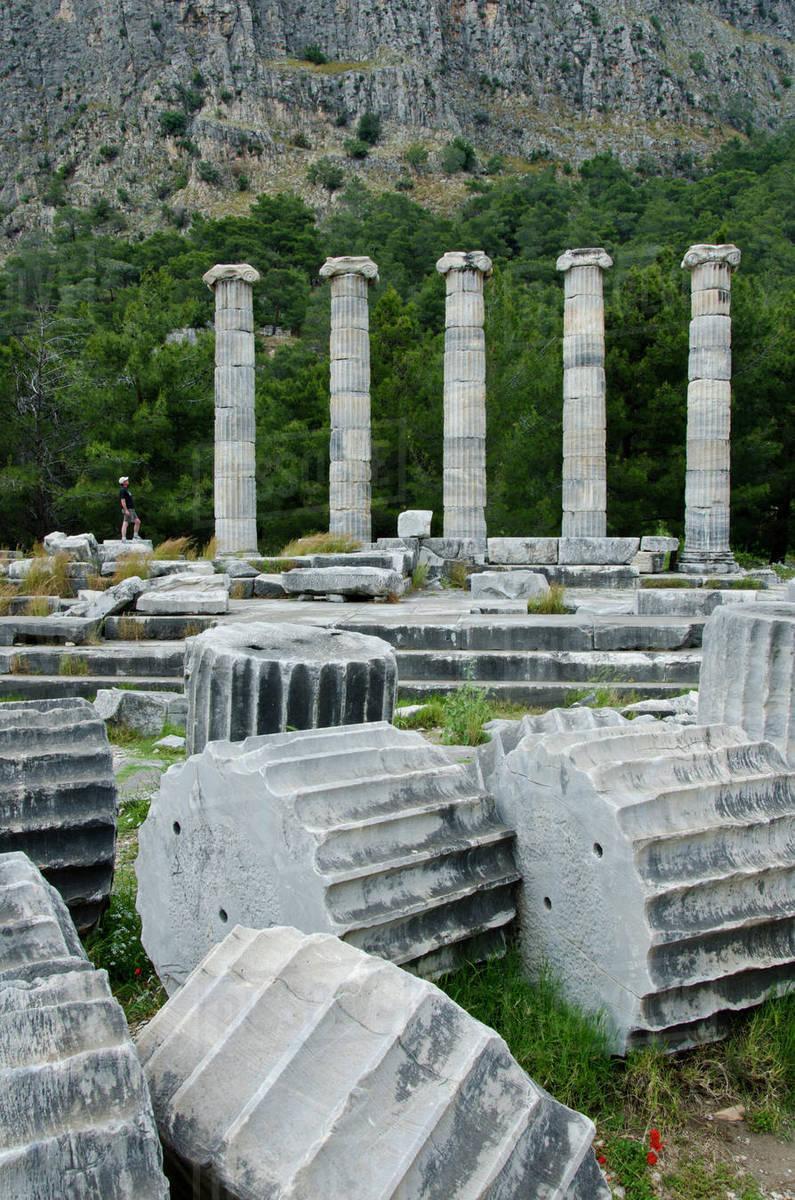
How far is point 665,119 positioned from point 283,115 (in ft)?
109

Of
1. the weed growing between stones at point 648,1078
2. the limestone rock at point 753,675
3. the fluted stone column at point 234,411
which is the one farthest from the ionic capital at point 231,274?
the weed growing between stones at point 648,1078

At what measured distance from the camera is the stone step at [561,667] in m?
8.90

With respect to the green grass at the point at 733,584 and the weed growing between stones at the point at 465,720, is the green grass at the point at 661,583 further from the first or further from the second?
the weed growing between stones at the point at 465,720

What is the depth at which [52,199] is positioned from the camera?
78.6m

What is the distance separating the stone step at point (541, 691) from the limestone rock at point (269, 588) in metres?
6.11

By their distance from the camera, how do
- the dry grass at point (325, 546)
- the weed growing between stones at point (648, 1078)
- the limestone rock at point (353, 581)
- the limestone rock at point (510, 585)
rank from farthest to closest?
the dry grass at point (325, 546) < the limestone rock at point (510, 585) < the limestone rock at point (353, 581) < the weed growing between stones at point (648, 1078)

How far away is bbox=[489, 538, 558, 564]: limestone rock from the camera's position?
60.2ft

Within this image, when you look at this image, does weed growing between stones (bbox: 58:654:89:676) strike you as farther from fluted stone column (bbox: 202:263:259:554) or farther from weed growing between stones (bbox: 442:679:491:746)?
fluted stone column (bbox: 202:263:259:554)

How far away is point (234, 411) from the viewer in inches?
779

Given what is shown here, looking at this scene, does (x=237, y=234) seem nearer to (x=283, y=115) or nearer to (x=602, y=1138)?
(x=283, y=115)

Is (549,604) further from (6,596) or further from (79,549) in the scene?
(79,549)

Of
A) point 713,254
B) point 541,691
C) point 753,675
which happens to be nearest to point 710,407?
point 713,254

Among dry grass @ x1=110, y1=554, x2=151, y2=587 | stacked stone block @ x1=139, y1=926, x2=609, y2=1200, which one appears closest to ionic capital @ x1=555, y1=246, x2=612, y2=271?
dry grass @ x1=110, y1=554, x2=151, y2=587

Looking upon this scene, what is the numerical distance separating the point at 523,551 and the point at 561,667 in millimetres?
9603
